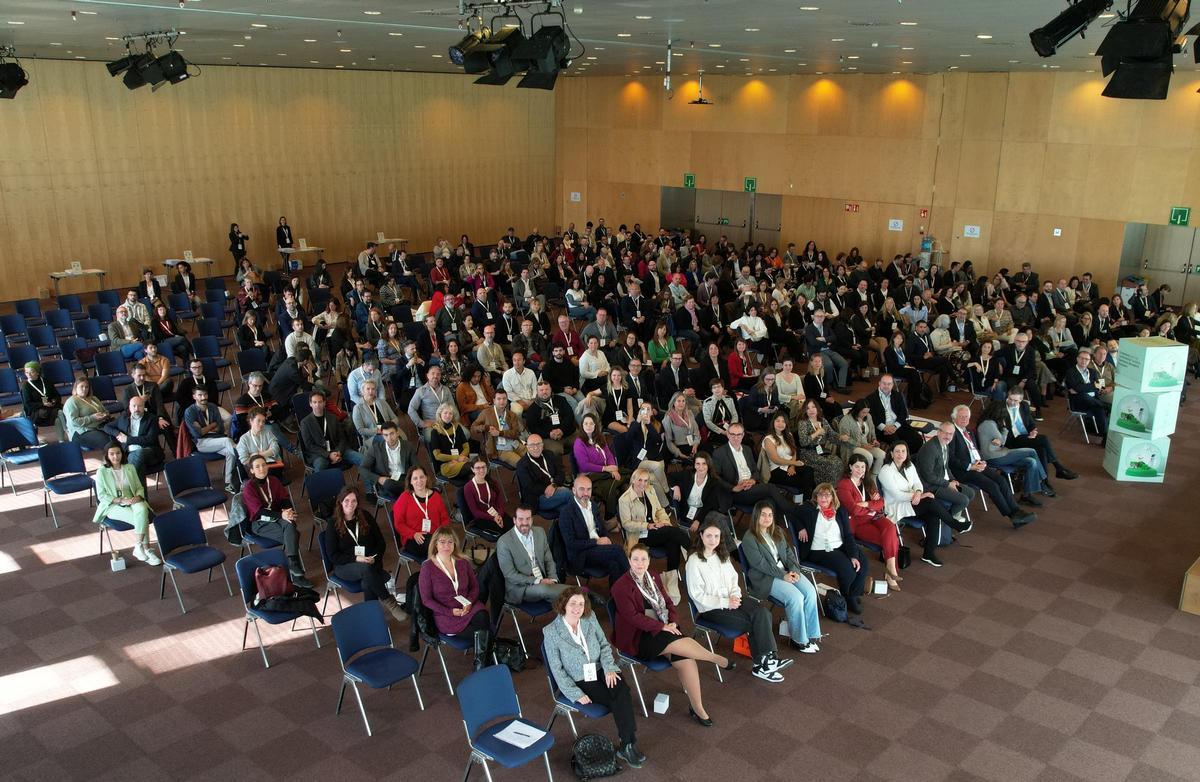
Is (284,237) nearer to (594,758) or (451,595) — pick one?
(451,595)

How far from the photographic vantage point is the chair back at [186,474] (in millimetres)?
8891

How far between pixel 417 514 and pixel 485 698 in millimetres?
2555

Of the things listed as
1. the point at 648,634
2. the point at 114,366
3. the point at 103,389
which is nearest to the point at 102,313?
the point at 114,366

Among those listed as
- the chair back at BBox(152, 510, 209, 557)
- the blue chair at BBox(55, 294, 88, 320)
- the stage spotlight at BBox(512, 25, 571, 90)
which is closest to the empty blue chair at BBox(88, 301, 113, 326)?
the blue chair at BBox(55, 294, 88, 320)

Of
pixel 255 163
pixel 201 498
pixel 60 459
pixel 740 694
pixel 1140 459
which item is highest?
pixel 255 163

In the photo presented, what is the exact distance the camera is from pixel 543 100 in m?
29.4

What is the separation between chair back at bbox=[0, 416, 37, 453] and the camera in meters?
9.89

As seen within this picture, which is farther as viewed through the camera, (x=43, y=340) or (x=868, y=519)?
(x=43, y=340)

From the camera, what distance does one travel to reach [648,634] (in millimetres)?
6461

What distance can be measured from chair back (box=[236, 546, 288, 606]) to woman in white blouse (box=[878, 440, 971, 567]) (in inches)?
212

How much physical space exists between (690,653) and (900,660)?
1.88 meters

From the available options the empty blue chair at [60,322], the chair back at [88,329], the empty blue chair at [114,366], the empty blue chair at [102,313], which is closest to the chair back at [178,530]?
the empty blue chair at [114,366]

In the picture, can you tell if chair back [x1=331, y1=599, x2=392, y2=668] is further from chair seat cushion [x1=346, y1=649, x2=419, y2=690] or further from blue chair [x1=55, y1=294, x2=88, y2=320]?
blue chair [x1=55, y1=294, x2=88, y2=320]

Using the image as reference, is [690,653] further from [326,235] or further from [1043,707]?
[326,235]
